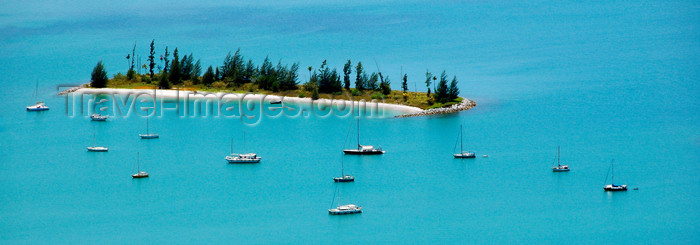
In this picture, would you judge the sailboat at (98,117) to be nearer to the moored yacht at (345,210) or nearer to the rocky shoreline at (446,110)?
the rocky shoreline at (446,110)

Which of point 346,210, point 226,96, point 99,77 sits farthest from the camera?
point 99,77

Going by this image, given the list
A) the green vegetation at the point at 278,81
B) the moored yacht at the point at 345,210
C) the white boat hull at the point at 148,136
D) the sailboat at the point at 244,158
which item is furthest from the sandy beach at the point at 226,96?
the moored yacht at the point at 345,210

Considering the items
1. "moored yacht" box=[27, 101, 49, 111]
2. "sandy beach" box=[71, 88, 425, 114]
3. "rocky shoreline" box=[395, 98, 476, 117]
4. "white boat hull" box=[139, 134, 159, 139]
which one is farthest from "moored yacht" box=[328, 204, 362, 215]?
"moored yacht" box=[27, 101, 49, 111]

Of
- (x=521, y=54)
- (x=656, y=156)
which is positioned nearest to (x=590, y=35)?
(x=521, y=54)

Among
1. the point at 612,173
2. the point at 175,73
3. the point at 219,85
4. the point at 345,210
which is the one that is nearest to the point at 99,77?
the point at 175,73

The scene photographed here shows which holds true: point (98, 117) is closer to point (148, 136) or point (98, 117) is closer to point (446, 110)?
point (148, 136)

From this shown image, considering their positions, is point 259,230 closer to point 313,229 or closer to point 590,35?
point 313,229
